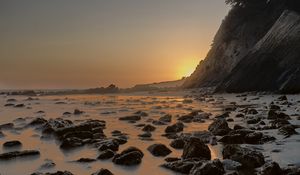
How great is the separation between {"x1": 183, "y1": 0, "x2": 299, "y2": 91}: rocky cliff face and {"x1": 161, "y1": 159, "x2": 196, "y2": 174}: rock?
113 feet

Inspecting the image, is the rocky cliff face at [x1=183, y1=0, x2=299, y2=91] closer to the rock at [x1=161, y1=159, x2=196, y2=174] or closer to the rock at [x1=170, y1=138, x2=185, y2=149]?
the rock at [x1=170, y1=138, x2=185, y2=149]

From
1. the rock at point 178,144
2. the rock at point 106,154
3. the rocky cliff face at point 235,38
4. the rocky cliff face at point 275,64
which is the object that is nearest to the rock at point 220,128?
the rock at point 178,144

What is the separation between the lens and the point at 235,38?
48.5m

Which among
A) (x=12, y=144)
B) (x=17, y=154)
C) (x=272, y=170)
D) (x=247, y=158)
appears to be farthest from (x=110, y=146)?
(x=272, y=170)

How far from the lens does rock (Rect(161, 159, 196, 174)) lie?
649cm

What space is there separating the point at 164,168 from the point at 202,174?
108 cm

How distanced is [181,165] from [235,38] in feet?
143

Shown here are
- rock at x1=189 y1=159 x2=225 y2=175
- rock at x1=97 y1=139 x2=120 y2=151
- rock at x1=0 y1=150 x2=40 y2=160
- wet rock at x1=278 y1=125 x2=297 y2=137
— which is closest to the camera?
rock at x1=189 y1=159 x2=225 y2=175

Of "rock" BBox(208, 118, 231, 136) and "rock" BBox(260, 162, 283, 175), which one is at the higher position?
"rock" BBox(208, 118, 231, 136)

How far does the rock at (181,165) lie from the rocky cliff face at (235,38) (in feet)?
113

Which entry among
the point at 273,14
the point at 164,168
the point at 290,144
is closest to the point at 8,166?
the point at 164,168

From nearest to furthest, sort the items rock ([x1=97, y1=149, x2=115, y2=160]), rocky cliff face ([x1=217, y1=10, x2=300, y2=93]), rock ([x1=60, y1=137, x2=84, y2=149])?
rock ([x1=97, y1=149, x2=115, y2=160]) → rock ([x1=60, y1=137, x2=84, y2=149]) → rocky cliff face ([x1=217, y1=10, x2=300, y2=93])

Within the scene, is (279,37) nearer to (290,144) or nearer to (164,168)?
(290,144)

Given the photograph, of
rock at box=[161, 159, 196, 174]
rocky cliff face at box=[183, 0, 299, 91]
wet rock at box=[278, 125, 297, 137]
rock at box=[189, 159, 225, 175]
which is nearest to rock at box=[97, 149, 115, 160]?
rock at box=[161, 159, 196, 174]
